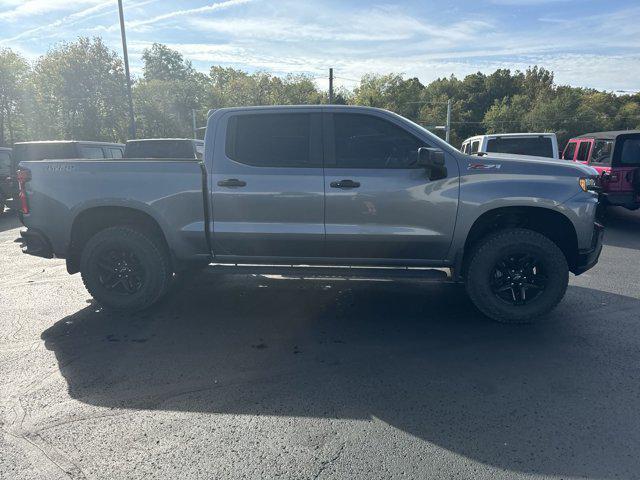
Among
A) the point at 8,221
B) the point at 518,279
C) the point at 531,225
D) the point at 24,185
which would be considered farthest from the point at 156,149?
the point at 518,279

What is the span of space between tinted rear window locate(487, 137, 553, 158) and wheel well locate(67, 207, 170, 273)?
25.6 ft

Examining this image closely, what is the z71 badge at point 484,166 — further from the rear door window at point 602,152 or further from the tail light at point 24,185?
the rear door window at point 602,152

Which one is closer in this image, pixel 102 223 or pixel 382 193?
pixel 382 193

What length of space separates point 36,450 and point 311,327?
2.42 metres

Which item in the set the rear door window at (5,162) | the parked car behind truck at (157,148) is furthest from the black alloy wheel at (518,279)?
the rear door window at (5,162)

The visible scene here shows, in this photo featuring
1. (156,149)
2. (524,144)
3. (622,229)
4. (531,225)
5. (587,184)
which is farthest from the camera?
(156,149)

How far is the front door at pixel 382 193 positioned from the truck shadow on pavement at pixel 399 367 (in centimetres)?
80

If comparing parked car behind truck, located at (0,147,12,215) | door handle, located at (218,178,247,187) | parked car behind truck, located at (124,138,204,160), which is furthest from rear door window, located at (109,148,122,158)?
door handle, located at (218,178,247,187)

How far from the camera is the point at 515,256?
439 cm

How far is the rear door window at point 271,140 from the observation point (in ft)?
14.8

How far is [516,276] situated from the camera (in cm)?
442

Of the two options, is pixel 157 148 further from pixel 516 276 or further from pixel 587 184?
pixel 587 184

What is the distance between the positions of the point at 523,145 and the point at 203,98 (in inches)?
1909

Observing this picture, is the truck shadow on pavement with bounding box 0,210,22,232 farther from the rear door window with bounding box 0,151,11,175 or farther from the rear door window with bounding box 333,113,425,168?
the rear door window with bounding box 333,113,425,168
